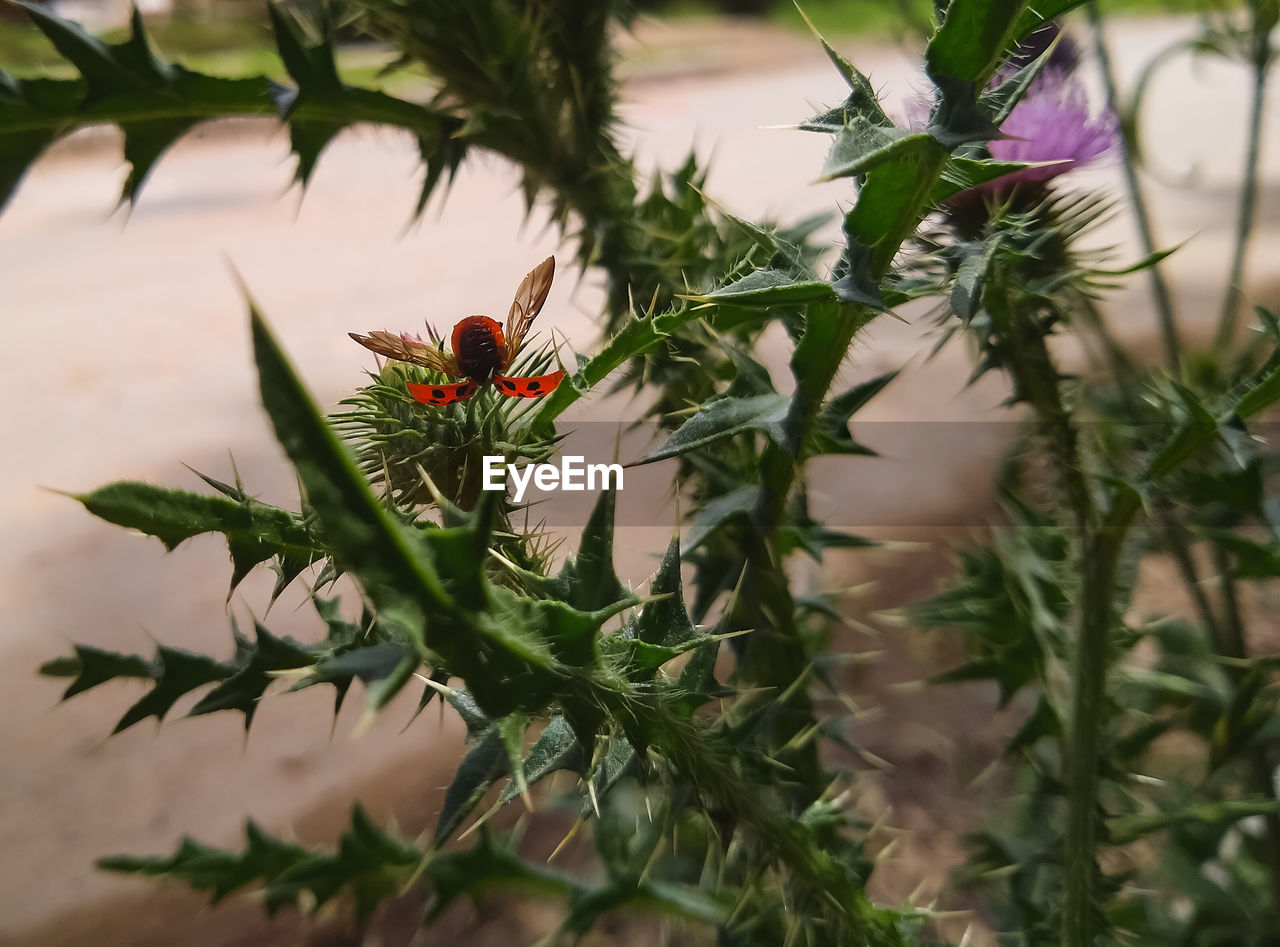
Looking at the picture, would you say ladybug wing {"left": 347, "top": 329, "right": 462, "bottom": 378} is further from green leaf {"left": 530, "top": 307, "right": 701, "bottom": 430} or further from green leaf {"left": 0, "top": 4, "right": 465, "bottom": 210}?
green leaf {"left": 0, "top": 4, "right": 465, "bottom": 210}

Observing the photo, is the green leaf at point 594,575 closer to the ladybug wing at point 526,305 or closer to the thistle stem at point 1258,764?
the ladybug wing at point 526,305

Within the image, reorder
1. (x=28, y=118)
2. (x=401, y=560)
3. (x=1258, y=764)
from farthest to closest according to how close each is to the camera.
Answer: (x=1258, y=764) → (x=28, y=118) → (x=401, y=560)

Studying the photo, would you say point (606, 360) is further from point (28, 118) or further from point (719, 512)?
point (28, 118)

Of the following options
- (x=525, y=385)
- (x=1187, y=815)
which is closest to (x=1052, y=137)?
(x=525, y=385)

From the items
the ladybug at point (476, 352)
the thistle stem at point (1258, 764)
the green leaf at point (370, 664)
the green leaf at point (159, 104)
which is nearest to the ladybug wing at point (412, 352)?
the ladybug at point (476, 352)

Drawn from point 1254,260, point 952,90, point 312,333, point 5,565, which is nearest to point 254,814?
point 5,565

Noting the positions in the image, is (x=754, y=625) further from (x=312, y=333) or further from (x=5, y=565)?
(x=5, y=565)
